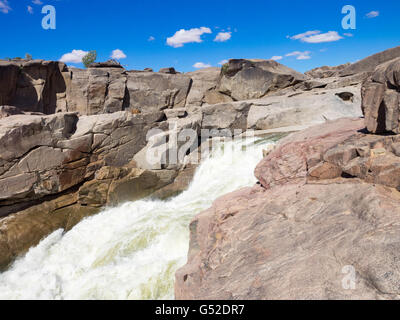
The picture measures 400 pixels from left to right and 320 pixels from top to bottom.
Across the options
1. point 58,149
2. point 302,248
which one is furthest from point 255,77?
point 302,248

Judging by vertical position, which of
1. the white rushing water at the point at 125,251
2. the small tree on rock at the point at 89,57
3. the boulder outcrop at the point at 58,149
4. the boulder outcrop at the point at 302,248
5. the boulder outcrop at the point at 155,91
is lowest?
the white rushing water at the point at 125,251

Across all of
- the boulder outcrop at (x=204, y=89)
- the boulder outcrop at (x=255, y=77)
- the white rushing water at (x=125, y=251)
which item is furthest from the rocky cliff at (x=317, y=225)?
the boulder outcrop at (x=204, y=89)

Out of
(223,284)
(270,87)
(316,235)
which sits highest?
(270,87)

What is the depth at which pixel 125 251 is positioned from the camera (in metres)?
5.71

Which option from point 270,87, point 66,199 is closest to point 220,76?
point 270,87

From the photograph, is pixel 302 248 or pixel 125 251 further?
pixel 125 251

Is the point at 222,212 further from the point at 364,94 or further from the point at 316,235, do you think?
the point at 364,94

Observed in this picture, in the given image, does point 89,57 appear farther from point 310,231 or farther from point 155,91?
point 310,231

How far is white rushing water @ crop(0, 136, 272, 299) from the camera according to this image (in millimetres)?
4750

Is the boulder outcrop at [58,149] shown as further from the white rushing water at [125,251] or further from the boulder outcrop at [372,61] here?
the boulder outcrop at [372,61]

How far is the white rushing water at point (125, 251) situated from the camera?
187 inches

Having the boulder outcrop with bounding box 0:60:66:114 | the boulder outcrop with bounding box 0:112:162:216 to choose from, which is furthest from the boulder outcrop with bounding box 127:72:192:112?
the boulder outcrop with bounding box 0:112:162:216

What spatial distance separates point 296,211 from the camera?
3418mm

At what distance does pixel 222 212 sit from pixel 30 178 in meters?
5.99
